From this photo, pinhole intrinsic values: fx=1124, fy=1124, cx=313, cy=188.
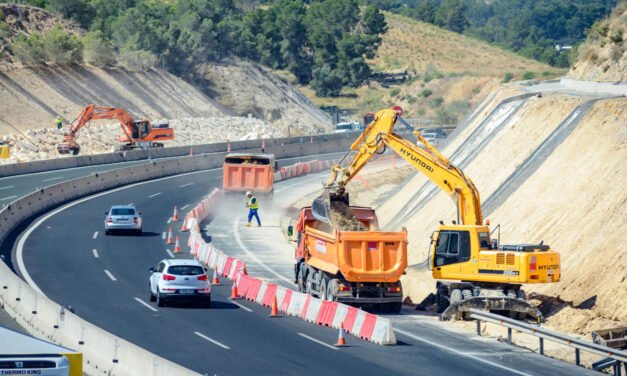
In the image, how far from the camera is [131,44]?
113 m

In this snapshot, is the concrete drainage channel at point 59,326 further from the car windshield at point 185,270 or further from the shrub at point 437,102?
the shrub at point 437,102

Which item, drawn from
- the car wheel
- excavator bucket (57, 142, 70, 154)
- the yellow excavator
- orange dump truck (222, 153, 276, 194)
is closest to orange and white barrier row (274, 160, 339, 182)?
orange dump truck (222, 153, 276, 194)

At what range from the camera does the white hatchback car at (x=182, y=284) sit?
32.5 meters

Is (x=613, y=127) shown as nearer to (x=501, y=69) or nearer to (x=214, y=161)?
(x=214, y=161)

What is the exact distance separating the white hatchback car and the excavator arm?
16.6ft

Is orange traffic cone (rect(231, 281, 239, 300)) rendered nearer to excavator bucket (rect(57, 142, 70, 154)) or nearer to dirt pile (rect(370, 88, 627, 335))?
dirt pile (rect(370, 88, 627, 335))

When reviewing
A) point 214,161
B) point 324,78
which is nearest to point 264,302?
point 214,161

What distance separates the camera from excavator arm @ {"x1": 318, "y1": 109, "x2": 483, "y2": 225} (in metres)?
33.2

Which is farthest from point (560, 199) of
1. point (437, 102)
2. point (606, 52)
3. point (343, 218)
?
point (437, 102)

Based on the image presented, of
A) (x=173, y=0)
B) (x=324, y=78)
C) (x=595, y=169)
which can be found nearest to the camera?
(x=595, y=169)

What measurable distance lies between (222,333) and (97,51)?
77369 mm

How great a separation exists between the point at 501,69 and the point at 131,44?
6935cm

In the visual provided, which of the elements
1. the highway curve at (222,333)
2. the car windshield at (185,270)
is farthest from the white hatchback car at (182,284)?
the highway curve at (222,333)

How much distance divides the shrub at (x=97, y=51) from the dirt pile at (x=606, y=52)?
53147 millimetres
